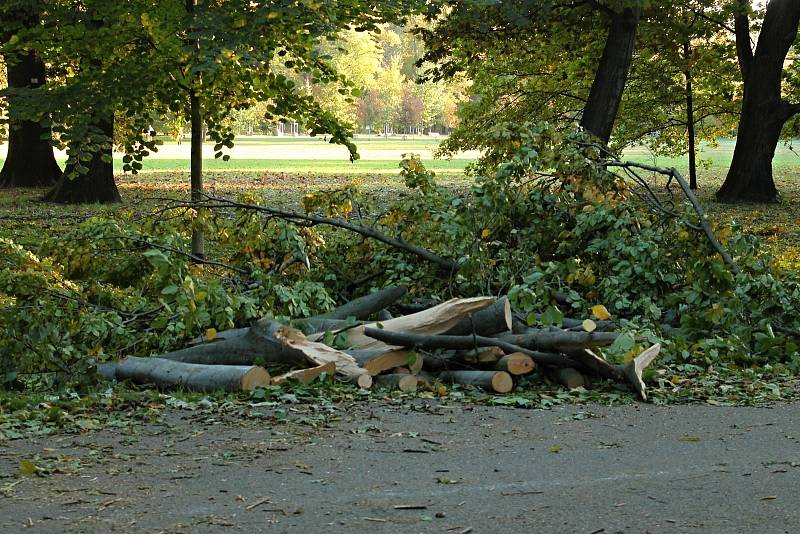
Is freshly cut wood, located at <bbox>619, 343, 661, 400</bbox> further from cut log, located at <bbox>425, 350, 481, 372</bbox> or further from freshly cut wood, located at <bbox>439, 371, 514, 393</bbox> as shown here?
cut log, located at <bbox>425, 350, 481, 372</bbox>

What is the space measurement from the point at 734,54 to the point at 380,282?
57.3 feet

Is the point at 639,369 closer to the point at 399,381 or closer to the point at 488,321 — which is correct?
the point at 488,321

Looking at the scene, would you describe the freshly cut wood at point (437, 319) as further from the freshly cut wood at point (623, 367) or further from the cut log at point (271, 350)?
the freshly cut wood at point (623, 367)

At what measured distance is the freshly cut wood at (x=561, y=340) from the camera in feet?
19.6

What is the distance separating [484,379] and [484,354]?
219mm

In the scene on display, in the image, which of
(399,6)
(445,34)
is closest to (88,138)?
(399,6)

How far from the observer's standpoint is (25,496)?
159 inches

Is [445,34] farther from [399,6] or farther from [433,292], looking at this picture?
[433,292]

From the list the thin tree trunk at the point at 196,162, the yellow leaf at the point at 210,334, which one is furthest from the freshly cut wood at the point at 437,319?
the thin tree trunk at the point at 196,162

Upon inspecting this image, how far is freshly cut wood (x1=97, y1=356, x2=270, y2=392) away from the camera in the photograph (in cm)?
588

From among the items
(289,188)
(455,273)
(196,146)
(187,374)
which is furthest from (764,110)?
(187,374)

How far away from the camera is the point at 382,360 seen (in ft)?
20.1

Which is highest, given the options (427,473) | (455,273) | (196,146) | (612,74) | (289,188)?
(612,74)

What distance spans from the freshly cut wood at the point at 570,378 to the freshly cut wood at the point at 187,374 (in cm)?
Answer: 183
